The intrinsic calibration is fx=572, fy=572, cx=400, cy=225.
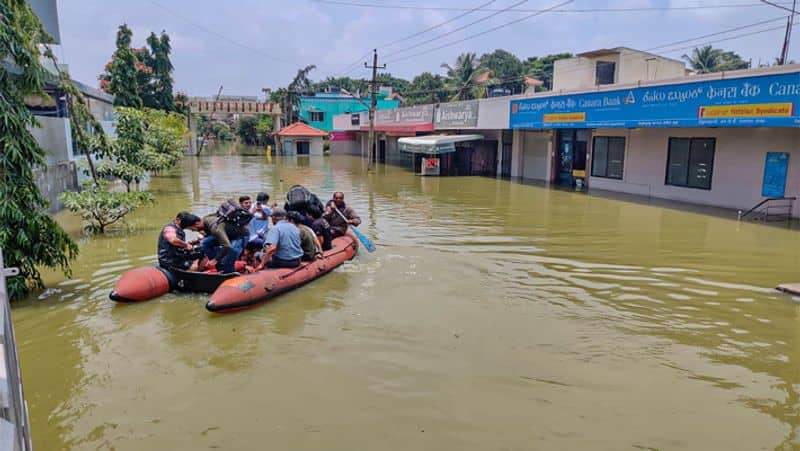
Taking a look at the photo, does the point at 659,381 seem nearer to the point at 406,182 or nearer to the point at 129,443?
the point at 129,443

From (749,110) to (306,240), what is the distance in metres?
12.9

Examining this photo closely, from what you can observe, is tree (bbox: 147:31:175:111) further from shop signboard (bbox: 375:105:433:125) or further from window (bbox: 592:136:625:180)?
window (bbox: 592:136:625:180)

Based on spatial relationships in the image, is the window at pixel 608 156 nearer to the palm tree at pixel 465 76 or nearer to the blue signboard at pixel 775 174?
the blue signboard at pixel 775 174

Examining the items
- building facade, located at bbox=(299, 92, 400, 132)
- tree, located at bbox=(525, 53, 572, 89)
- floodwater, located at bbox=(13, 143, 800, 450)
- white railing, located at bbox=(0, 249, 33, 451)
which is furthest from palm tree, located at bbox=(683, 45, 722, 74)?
white railing, located at bbox=(0, 249, 33, 451)

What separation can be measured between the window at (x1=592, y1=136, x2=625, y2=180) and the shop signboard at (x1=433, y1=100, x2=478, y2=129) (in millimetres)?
7487

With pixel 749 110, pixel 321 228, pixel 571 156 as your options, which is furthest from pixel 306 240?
pixel 571 156

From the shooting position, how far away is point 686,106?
689 inches

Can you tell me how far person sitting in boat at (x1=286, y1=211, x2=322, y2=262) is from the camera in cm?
952

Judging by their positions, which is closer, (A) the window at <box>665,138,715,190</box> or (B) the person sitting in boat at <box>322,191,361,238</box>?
(B) the person sitting in boat at <box>322,191,361,238</box>

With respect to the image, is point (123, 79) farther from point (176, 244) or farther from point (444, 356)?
point (444, 356)

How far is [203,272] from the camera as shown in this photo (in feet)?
29.0

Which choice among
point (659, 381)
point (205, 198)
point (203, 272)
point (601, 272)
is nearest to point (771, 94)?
point (601, 272)

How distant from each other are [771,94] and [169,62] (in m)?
48.1

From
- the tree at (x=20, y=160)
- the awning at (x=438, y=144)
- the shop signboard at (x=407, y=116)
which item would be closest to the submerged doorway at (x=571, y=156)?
the awning at (x=438, y=144)
